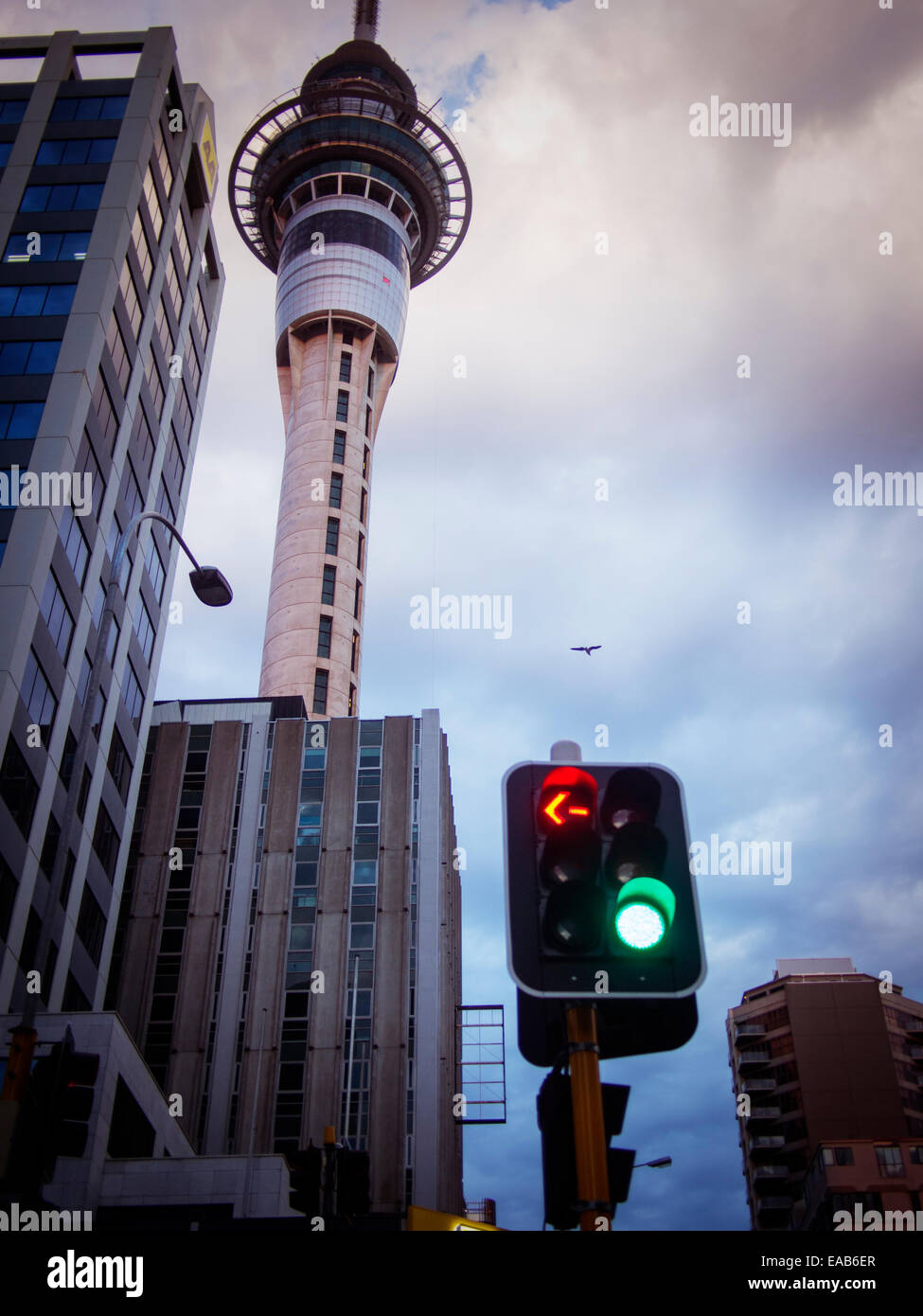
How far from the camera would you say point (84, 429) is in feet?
142

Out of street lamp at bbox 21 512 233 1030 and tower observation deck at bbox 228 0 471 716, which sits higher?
tower observation deck at bbox 228 0 471 716

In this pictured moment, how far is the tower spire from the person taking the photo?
5022 inches

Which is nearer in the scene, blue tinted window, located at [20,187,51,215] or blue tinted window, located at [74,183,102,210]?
blue tinted window, located at [20,187,51,215]

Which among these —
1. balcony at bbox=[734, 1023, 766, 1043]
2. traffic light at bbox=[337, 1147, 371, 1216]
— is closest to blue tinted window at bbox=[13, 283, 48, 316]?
traffic light at bbox=[337, 1147, 371, 1216]

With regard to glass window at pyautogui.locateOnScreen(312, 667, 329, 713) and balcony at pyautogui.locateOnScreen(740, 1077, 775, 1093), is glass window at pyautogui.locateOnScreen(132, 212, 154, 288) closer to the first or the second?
glass window at pyautogui.locateOnScreen(312, 667, 329, 713)

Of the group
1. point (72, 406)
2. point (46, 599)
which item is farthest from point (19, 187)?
point (46, 599)

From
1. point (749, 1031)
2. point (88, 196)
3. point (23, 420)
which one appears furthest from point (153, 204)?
point (749, 1031)

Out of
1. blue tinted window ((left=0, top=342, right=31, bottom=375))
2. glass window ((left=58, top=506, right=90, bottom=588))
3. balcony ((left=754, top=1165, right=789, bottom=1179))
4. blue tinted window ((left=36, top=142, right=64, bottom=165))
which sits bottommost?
balcony ((left=754, top=1165, right=789, bottom=1179))

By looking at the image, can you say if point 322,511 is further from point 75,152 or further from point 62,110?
point 75,152

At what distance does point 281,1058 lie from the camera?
2261 inches

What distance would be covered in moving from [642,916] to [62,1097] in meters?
6.96

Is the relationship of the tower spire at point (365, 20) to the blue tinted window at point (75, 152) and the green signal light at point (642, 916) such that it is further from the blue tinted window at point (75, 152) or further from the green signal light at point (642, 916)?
the green signal light at point (642, 916)

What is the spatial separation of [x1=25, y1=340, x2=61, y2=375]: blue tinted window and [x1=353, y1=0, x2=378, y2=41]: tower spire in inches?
4012

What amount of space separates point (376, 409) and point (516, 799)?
102631mm
